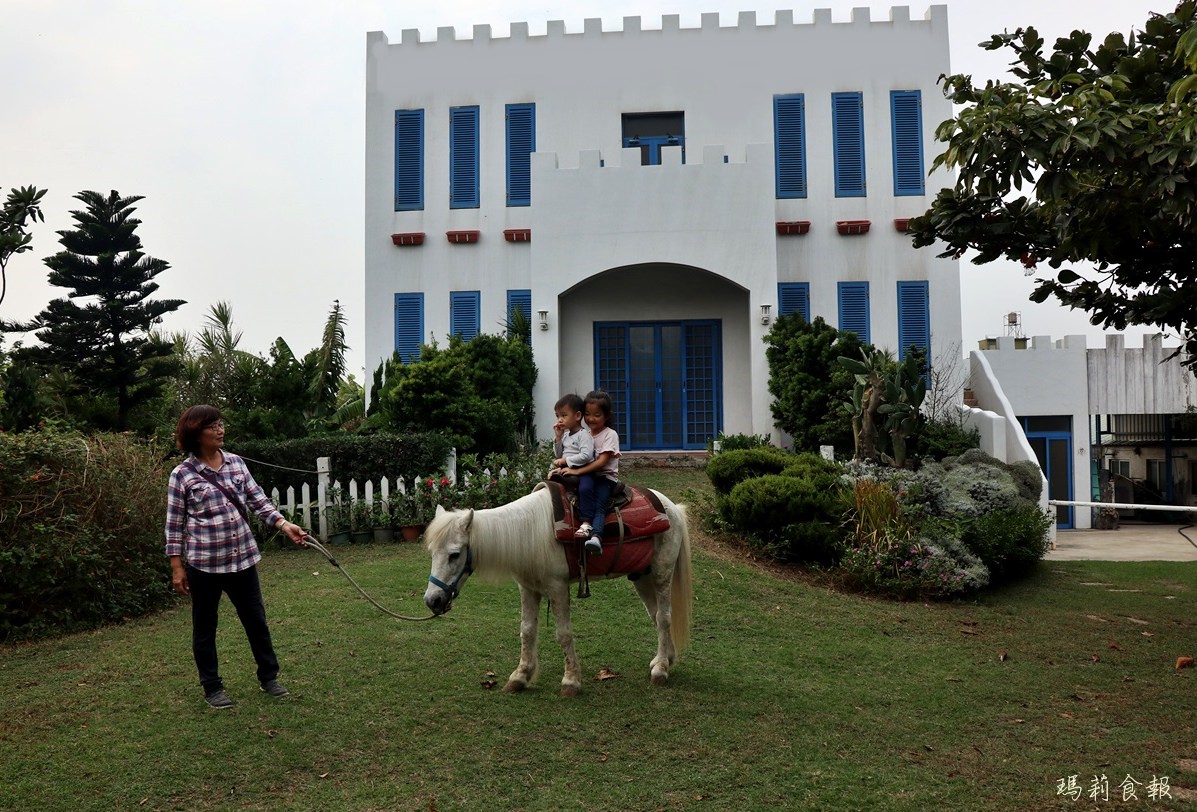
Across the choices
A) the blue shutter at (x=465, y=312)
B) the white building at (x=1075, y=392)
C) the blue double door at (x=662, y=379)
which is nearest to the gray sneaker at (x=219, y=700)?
the blue double door at (x=662, y=379)

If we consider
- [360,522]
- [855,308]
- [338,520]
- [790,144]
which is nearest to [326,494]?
[338,520]

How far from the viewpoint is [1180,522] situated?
18984mm

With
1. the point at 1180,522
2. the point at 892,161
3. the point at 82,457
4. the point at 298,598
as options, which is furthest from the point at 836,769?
the point at 1180,522

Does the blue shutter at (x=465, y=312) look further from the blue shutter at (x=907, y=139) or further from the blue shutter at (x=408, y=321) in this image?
the blue shutter at (x=907, y=139)

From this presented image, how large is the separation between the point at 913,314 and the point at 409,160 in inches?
401

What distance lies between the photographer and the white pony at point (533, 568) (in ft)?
16.9

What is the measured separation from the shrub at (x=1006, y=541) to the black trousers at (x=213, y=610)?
796cm

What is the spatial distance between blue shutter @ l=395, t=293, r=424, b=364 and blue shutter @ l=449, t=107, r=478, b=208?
2013 millimetres

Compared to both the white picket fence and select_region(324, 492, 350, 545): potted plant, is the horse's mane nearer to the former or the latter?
the white picket fence

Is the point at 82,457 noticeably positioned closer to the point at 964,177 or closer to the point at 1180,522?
the point at 964,177

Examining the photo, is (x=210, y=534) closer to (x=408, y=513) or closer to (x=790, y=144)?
(x=408, y=513)

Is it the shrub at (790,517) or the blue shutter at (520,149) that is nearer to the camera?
the shrub at (790,517)

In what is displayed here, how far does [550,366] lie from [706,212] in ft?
12.8

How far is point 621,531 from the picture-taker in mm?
5723
